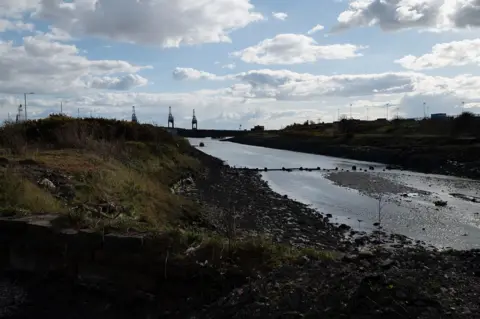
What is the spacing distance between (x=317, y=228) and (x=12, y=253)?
13383mm

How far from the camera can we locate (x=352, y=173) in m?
49.8

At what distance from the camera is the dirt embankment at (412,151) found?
52775 millimetres

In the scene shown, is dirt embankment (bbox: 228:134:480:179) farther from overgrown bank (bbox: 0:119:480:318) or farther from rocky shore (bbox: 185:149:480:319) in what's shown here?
overgrown bank (bbox: 0:119:480:318)

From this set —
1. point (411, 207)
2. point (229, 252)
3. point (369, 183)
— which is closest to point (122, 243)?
point (229, 252)

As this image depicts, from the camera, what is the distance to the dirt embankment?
52775mm

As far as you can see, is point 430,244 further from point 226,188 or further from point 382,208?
point 226,188

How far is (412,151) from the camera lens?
6450 centimetres

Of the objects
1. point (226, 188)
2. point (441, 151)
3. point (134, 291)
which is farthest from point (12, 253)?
point (441, 151)

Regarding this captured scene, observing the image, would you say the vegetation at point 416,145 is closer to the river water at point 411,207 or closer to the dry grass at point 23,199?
the river water at point 411,207

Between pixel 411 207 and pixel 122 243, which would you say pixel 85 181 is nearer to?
pixel 122 243

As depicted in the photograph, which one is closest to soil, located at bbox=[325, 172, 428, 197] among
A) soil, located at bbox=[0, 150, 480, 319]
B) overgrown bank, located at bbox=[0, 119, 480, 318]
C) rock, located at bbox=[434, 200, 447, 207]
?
rock, located at bbox=[434, 200, 447, 207]

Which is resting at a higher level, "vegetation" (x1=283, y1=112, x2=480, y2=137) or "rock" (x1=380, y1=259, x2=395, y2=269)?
"vegetation" (x1=283, y1=112, x2=480, y2=137)

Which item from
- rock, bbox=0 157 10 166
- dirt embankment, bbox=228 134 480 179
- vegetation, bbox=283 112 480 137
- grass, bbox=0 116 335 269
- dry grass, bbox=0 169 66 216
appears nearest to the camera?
grass, bbox=0 116 335 269

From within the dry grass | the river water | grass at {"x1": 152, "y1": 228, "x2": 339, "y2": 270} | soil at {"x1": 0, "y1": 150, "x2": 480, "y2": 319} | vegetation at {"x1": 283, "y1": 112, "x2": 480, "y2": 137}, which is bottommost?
the river water
